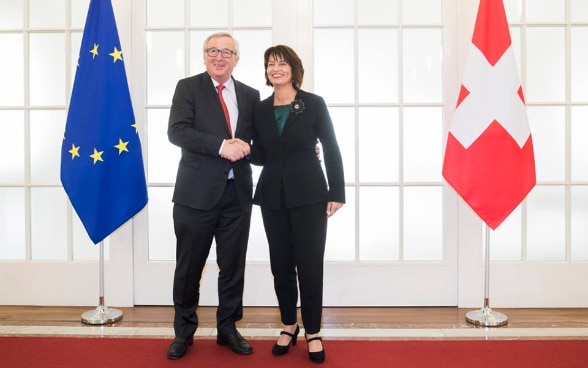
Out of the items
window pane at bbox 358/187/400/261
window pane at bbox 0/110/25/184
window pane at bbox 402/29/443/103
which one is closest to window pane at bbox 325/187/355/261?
window pane at bbox 358/187/400/261

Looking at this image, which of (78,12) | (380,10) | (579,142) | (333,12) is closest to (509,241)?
(579,142)

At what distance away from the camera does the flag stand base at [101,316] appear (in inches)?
130

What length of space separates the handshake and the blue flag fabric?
886 mm

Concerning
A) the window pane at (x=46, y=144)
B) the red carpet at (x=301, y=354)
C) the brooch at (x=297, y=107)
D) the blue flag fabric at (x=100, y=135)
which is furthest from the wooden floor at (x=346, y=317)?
the brooch at (x=297, y=107)

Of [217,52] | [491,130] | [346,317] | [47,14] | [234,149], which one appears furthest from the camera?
[47,14]

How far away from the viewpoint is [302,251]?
2.67 metres

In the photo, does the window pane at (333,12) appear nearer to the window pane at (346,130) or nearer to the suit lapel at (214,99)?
the window pane at (346,130)

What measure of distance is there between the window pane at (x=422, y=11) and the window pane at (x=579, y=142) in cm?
98

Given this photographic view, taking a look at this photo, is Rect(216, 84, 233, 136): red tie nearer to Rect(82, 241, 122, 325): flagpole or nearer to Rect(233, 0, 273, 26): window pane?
Rect(233, 0, 273, 26): window pane

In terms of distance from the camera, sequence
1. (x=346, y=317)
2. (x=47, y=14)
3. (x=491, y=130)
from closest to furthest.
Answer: (x=491, y=130), (x=346, y=317), (x=47, y=14)

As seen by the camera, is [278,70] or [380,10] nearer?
[278,70]

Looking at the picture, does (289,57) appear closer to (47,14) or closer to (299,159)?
(299,159)

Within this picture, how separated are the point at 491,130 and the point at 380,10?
1010 millimetres

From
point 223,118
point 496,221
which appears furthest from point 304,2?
point 496,221
